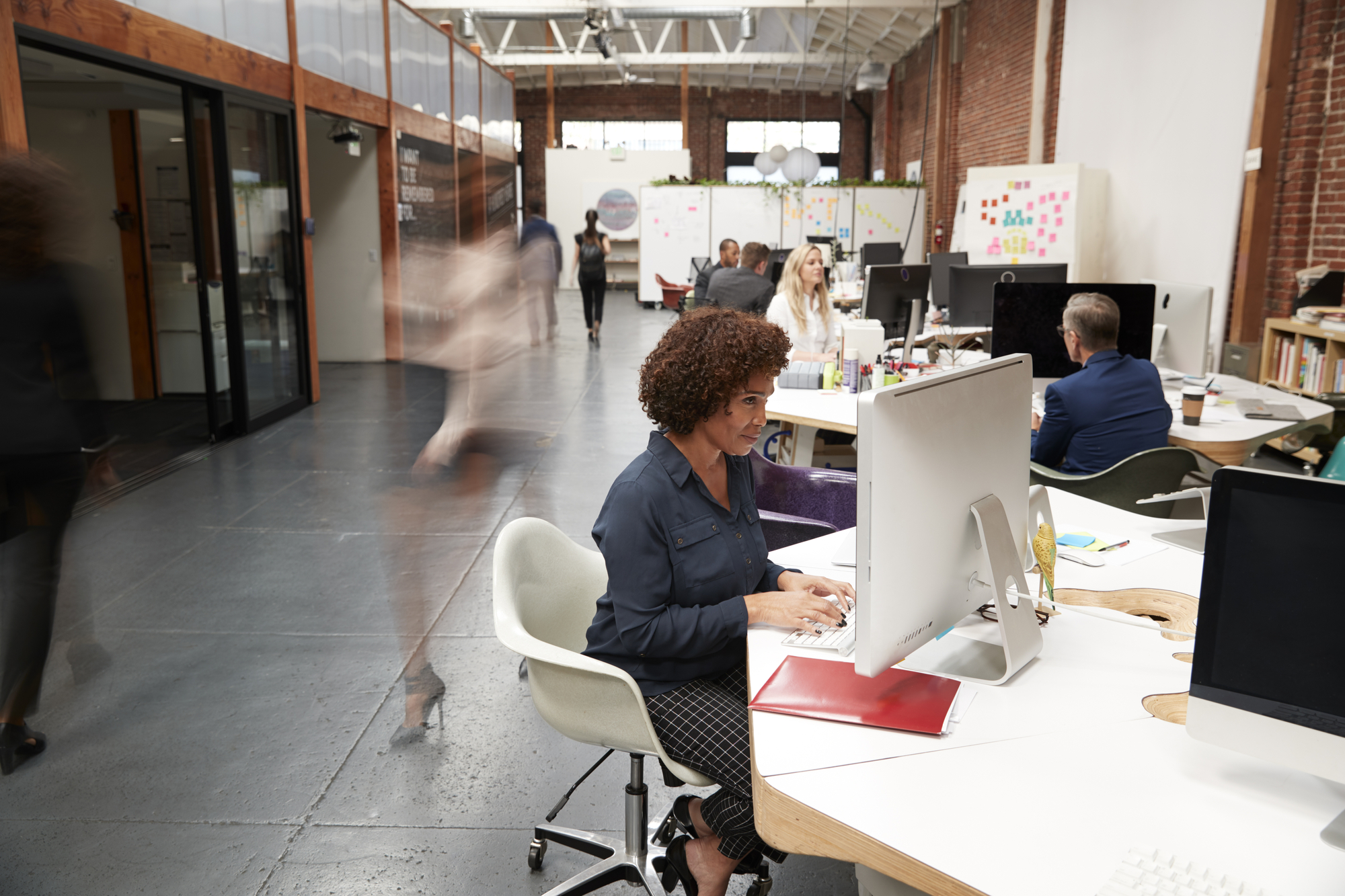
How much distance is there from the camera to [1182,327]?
471 centimetres

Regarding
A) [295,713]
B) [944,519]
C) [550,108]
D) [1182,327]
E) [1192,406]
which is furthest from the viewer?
[550,108]

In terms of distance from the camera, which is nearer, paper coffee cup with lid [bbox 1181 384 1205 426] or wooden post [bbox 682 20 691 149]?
paper coffee cup with lid [bbox 1181 384 1205 426]

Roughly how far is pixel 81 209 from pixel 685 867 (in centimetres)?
254

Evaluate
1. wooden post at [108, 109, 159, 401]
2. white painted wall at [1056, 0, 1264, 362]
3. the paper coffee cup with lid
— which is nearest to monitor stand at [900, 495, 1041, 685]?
the paper coffee cup with lid

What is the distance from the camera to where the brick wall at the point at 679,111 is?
21844 mm

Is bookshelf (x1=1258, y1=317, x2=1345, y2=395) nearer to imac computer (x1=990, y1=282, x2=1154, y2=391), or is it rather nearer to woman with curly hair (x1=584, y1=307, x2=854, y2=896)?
imac computer (x1=990, y1=282, x2=1154, y2=391)

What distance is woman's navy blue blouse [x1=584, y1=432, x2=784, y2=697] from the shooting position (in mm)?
1830

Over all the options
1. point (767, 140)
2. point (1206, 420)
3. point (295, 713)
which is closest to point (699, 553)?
point (295, 713)

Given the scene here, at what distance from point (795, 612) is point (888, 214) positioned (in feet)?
50.2

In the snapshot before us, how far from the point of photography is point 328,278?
1020 cm

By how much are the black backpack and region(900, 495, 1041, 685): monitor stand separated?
1048 cm

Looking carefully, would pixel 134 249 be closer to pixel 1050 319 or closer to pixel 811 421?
pixel 811 421

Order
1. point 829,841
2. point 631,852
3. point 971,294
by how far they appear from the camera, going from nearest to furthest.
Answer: point 829,841, point 631,852, point 971,294

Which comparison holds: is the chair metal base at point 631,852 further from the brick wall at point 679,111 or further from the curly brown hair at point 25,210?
the brick wall at point 679,111
